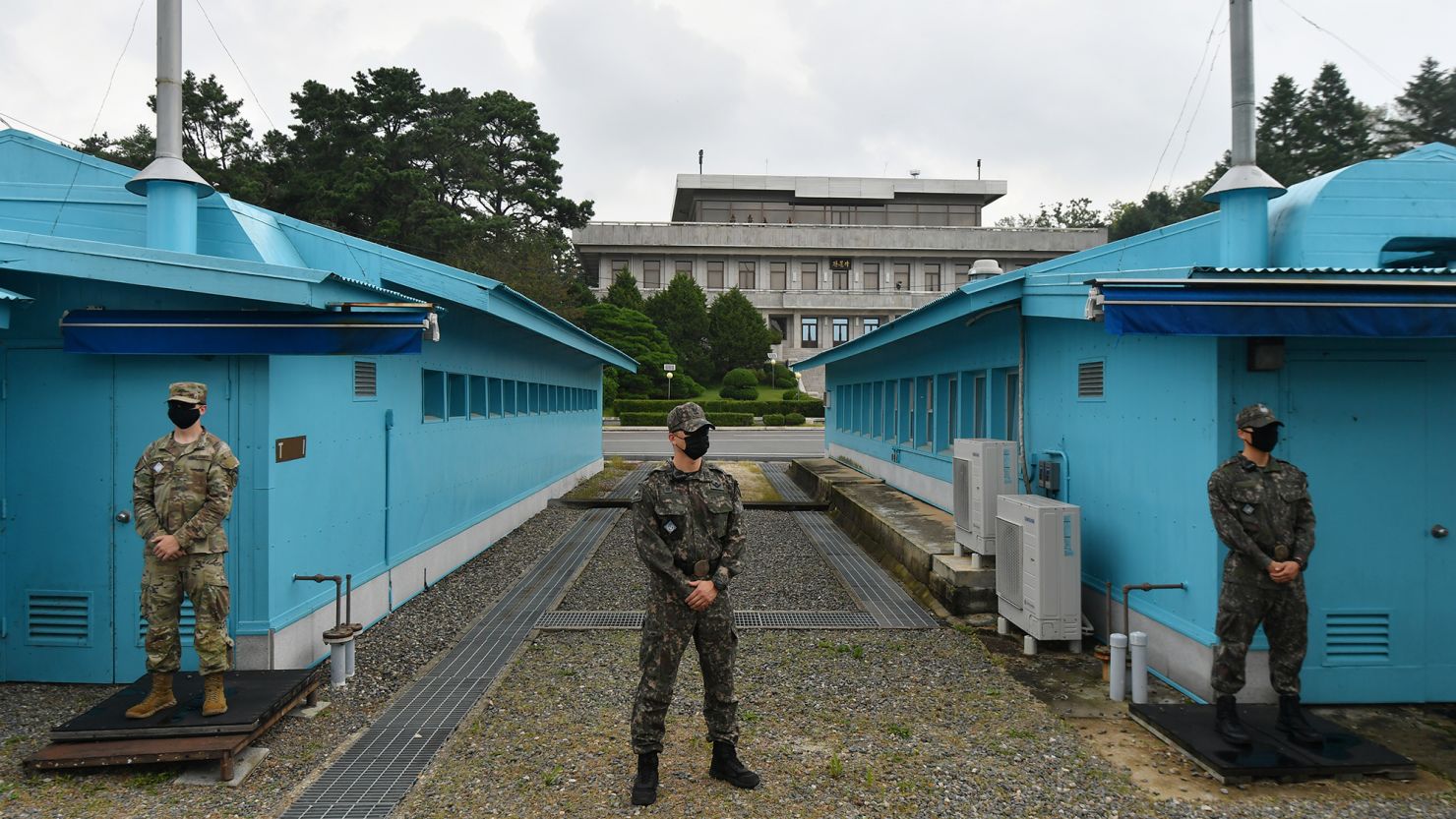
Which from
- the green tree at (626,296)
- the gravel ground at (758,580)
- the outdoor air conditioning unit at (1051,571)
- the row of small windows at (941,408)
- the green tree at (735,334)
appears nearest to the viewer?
the outdoor air conditioning unit at (1051,571)

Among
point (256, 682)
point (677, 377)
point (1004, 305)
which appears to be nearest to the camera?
point (256, 682)

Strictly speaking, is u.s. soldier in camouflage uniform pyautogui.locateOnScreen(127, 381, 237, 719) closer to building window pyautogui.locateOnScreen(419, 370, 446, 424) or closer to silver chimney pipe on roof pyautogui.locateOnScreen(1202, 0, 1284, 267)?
building window pyautogui.locateOnScreen(419, 370, 446, 424)

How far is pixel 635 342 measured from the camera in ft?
146

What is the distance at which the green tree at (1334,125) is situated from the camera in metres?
44.0

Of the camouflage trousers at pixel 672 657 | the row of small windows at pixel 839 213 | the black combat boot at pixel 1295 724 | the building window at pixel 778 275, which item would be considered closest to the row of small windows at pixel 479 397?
the camouflage trousers at pixel 672 657

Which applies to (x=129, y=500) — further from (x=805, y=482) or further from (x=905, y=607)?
(x=805, y=482)

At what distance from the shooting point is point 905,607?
8.74m

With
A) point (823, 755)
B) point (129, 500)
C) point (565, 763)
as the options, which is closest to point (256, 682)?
point (129, 500)

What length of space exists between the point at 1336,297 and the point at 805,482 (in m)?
15.6

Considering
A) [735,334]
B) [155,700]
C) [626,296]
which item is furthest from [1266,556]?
[626,296]

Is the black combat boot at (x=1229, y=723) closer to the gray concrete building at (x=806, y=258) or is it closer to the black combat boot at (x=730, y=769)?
the black combat boot at (x=730, y=769)

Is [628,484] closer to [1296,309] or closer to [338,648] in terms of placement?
[338,648]

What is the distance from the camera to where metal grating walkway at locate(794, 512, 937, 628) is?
8.27 m

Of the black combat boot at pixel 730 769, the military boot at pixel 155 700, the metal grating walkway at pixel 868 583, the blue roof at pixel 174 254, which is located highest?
the blue roof at pixel 174 254
